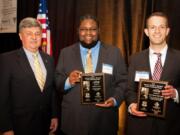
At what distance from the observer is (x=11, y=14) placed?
260 inches

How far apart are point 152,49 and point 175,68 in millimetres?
321

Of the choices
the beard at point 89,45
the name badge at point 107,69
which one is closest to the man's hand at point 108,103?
the name badge at point 107,69

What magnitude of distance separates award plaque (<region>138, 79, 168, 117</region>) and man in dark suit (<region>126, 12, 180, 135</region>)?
0.08 meters

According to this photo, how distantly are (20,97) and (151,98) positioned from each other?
1.39 m

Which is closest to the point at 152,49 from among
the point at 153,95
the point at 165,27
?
the point at 165,27

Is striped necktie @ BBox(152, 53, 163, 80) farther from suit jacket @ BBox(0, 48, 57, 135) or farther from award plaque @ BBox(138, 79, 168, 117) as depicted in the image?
suit jacket @ BBox(0, 48, 57, 135)

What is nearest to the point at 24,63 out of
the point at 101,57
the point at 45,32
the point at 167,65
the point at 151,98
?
the point at 101,57

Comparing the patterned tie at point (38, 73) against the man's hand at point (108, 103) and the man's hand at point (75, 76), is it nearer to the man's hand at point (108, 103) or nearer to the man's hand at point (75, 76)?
the man's hand at point (75, 76)

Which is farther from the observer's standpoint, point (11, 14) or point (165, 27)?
point (11, 14)

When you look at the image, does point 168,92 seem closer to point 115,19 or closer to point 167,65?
point 167,65

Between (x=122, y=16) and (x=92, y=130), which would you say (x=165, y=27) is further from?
(x=122, y=16)

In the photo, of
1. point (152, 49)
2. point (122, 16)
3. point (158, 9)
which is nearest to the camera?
point (152, 49)

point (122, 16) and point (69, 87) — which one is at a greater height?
point (122, 16)

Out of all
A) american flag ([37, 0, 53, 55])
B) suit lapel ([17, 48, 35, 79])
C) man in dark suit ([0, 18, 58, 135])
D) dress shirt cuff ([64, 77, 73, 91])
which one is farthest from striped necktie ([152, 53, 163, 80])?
american flag ([37, 0, 53, 55])
